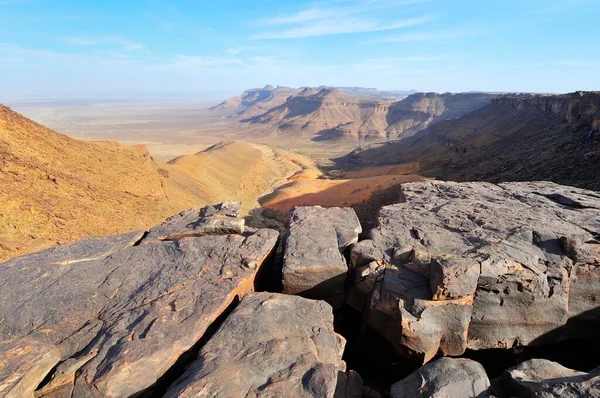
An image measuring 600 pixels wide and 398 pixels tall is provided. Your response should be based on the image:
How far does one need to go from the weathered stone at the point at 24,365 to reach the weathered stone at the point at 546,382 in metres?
5.98

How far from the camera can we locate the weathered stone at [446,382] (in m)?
4.13

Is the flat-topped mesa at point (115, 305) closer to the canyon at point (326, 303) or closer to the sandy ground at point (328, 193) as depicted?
the canyon at point (326, 303)

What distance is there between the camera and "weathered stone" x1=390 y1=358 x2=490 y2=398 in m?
4.13

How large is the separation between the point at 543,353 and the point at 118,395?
278 inches

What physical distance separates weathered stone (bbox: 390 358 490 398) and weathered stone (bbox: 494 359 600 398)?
283 millimetres

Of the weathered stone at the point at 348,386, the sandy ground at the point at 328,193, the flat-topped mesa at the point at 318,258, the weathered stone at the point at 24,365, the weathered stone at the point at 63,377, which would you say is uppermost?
the flat-topped mesa at the point at 318,258

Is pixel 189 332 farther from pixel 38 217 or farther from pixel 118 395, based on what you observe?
pixel 38 217

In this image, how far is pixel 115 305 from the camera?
578 centimetres

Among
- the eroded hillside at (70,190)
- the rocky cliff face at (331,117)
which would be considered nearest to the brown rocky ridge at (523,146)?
the eroded hillside at (70,190)

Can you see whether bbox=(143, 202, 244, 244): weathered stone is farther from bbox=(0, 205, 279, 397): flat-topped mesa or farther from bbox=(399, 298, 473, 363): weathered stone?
bbox=(399, 298, 473, 363): weathered stone

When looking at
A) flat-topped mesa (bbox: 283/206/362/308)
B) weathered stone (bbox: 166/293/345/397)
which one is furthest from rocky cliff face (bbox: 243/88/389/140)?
weathered stone (bbox: 166/293/345/397)

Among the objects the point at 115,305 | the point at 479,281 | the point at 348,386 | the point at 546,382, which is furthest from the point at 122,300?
the point at 546,382

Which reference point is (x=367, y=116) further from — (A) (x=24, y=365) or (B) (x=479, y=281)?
(A) (x=24, y=365)

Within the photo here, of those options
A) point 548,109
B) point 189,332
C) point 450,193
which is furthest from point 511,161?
point 189,332
